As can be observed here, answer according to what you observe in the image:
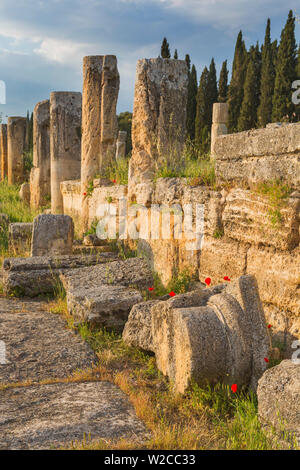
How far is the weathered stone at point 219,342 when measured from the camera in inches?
119

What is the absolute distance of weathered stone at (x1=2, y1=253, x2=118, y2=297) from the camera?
566 cm

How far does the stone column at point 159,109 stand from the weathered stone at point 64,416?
12.0 ft

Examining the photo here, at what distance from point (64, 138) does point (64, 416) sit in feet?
28.7

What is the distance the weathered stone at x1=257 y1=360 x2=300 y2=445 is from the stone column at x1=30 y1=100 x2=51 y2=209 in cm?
1088

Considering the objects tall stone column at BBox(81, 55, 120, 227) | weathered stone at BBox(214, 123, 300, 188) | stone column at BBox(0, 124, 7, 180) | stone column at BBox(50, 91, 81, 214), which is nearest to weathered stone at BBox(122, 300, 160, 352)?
weathered stone at BBox(214, 123, 300, 188)

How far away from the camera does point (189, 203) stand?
4980 mm

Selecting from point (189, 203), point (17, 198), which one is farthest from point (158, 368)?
point (17, 198)

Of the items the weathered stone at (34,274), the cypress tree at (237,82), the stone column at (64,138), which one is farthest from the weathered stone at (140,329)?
the cypress tree at (237,82)

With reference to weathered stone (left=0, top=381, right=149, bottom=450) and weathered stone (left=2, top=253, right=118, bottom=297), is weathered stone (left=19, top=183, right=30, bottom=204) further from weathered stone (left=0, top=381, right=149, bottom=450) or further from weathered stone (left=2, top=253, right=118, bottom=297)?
weathered stone (left=0, top=381, right=149, bottom=450)

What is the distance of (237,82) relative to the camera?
3102cm

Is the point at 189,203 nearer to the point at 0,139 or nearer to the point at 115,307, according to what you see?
the point at 115,307

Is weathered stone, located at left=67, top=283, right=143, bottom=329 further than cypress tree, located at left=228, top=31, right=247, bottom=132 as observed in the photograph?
No

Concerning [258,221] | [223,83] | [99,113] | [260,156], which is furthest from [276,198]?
[223,83]

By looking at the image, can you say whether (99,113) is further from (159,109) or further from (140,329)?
(140,329)
